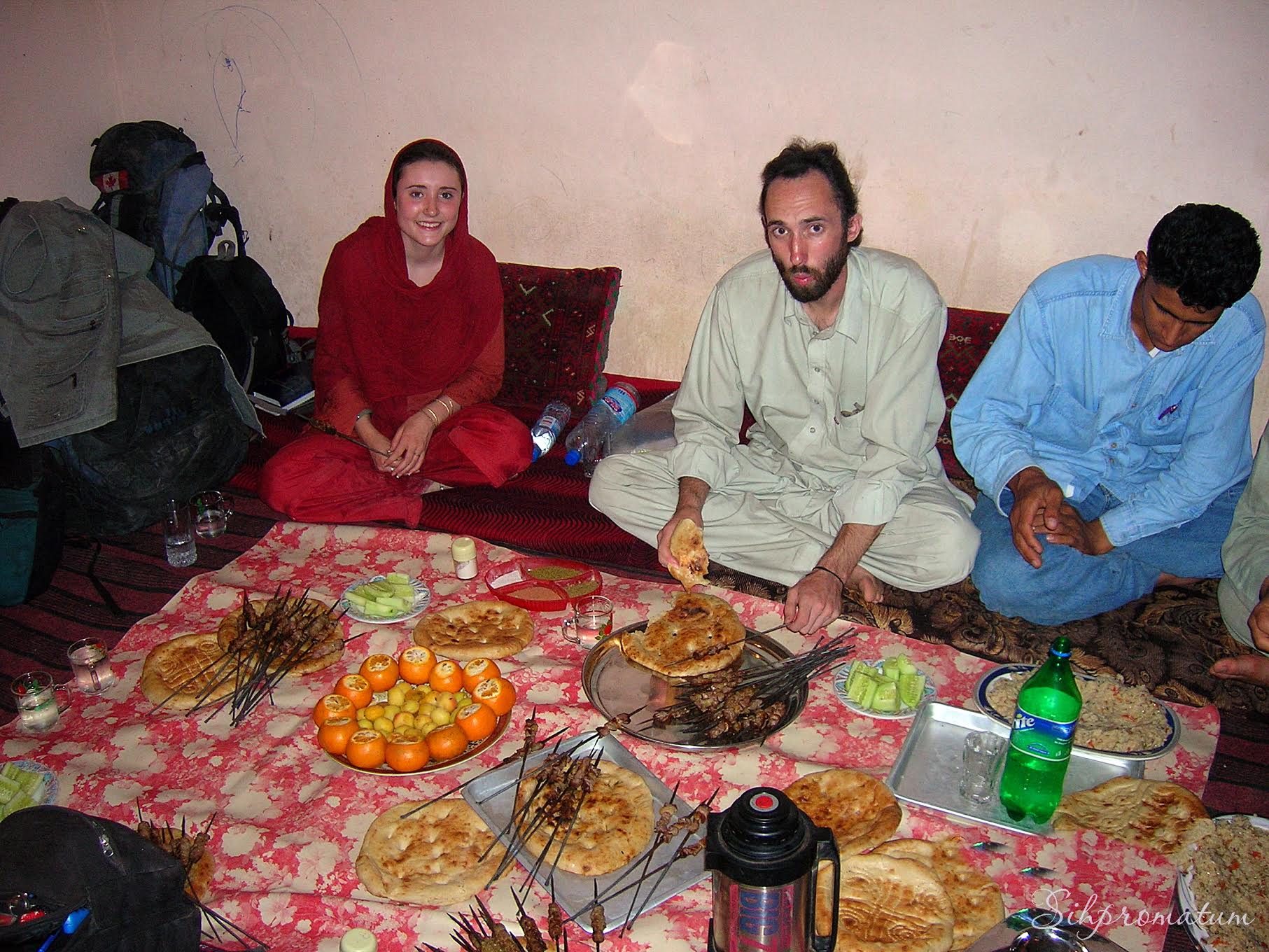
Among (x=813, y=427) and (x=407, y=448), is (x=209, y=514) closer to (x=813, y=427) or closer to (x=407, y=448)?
(x=407, y=448)

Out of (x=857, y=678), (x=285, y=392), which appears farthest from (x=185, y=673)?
(x=285, y=392)

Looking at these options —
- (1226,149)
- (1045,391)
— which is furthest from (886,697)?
(1226,149)

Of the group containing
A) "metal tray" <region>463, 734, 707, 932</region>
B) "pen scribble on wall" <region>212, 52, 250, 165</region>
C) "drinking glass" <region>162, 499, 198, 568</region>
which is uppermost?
"pen scribble on wall" <region>212, 52, 250, 165</region>

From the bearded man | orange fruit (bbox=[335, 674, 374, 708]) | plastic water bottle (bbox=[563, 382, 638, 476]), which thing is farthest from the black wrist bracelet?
plastic water bottle (bbox=[563, 382, 638, 476])

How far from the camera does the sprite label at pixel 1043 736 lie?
1742 millimetres

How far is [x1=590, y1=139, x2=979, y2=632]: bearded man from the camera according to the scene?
2678mm

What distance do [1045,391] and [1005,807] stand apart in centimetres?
155

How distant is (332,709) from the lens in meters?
2.05

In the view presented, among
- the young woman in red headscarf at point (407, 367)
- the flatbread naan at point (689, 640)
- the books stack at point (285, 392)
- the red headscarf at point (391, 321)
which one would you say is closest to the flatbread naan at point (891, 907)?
the flatbread naan at point (689, 640)

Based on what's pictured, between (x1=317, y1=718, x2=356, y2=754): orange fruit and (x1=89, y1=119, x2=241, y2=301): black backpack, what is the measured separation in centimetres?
333

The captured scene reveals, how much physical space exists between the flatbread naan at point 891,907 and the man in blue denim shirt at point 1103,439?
1.34 m

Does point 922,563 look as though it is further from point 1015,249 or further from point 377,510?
point 377,510

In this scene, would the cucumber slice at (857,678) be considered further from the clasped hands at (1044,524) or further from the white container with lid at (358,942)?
the white container with lid at (358,942)

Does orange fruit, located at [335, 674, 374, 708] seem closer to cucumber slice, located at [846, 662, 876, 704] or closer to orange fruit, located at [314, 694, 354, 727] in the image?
orange fruit, located at [314, 694, 354, 727]
